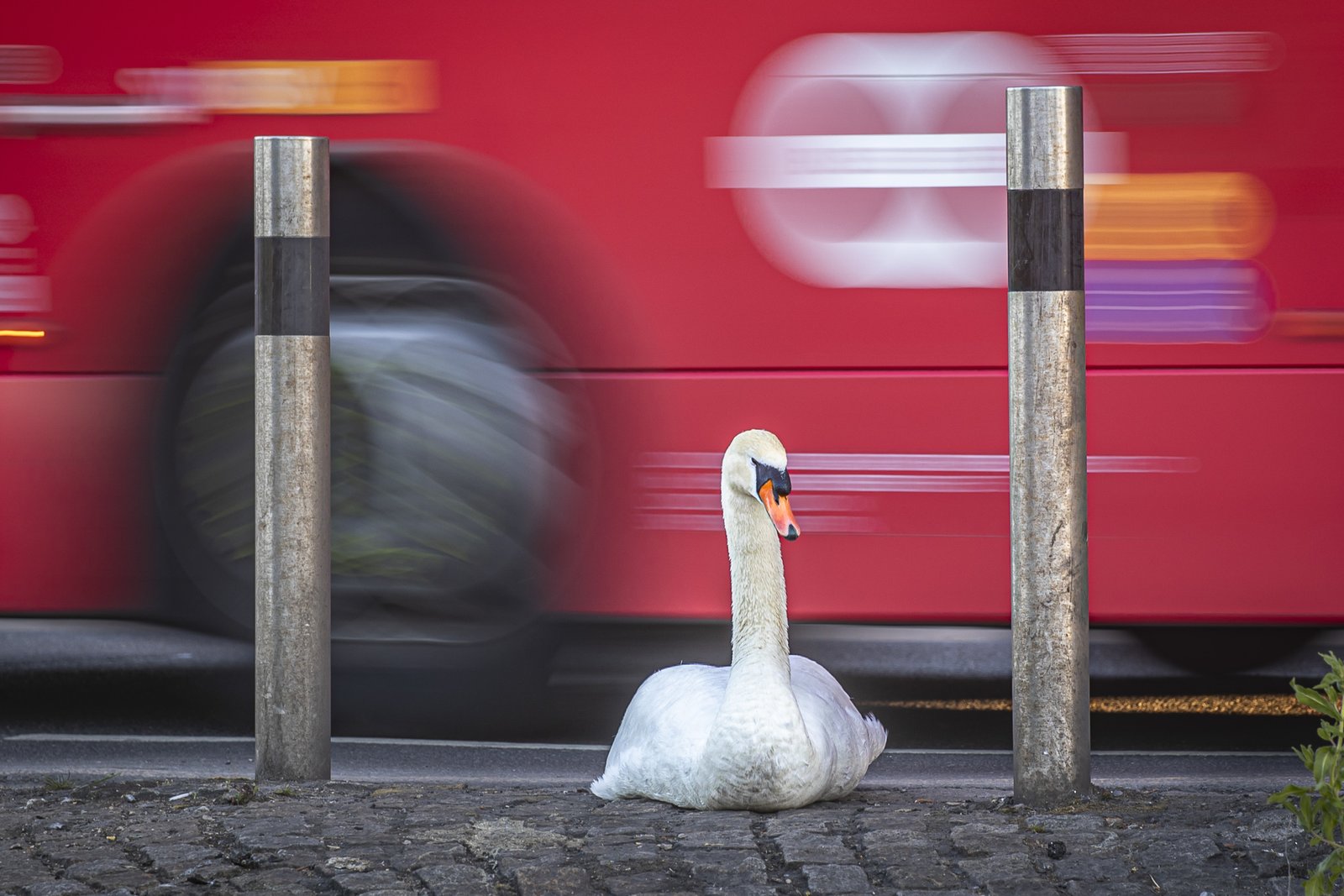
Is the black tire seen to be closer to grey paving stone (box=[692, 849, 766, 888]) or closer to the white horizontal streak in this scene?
the white horizontal streak

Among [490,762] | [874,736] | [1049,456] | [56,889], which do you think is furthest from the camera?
[490,762]

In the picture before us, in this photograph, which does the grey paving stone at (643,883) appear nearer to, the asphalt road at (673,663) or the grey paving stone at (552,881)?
the grey paving stone at (552,881)

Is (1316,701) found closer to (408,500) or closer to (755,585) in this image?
(755,585)

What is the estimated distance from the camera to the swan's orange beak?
12.6 feet

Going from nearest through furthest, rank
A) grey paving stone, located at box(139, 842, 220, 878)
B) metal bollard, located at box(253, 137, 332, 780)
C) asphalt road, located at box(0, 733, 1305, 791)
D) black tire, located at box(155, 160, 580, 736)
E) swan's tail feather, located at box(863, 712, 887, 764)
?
grey paving stone, located at box(139, 842, 220, 878) → metal bollard, located at box(253, 137, 332, 780) → swan's tail feather, located at box(863, 712, 887, 764) → asphalt road, located at box(0, 733, 1305, 791) → black tire, located at box(155, 160, 580, 736)

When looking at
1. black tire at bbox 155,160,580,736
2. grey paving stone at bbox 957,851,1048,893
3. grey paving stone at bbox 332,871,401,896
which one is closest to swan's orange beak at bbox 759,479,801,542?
grey paving stone at bbox 957,851,1048,893

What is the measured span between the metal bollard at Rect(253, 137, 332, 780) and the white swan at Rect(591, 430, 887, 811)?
2.31 feet

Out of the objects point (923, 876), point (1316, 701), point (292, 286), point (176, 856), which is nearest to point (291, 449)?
point (292, 286)

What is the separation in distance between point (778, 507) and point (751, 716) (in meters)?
0.46

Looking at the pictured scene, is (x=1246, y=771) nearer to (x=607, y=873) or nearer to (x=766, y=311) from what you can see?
(x=766, y=311)

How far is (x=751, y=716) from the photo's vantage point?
12.4 feet

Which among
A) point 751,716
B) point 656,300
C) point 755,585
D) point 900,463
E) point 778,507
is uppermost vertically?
point 656,300

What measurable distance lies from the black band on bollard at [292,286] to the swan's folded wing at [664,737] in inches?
44.6

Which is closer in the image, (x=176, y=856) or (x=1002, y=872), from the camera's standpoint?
(x=1002, y=872)
